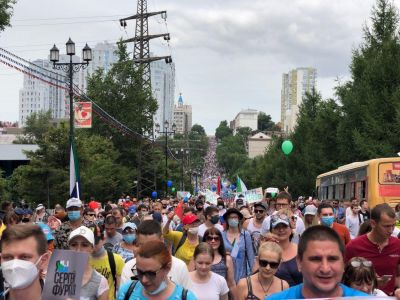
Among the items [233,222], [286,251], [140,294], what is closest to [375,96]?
[233,222]

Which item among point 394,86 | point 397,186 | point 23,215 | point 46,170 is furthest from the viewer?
point 394,86

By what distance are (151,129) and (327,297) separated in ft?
236

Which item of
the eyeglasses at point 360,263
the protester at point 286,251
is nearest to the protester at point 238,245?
the protester at point 286,251

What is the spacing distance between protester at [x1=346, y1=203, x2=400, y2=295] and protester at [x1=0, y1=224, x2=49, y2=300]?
414cm

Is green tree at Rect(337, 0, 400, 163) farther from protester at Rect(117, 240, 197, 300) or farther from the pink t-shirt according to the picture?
protester at Rect(117, 240, 197, 300)

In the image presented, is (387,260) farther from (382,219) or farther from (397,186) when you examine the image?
(397,186)

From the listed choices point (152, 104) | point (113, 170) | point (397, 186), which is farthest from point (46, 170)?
point (152, 104)

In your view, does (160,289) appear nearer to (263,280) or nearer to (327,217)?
(263,280)

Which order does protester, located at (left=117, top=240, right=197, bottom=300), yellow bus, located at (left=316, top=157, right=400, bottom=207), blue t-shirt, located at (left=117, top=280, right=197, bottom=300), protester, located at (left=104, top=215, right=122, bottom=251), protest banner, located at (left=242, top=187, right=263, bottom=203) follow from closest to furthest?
1. protester, located at (left=117, top=240, right=197, bottom=300)
2. blue t-shirt, located at (left=117, top=280, right=197, bottom=300)
3. protester, located at (left=104, top=215, right=122, bottom=251)
4. protest banner, located at (left=242, top=187, right=263, bottom=203)
5. yellow bus, located at (left=316, top=157, right=400, bottom=207)

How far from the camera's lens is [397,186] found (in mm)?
26062

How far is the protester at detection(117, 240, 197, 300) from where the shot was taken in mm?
5363

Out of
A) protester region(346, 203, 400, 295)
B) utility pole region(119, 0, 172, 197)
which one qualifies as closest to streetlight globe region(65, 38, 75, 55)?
protester region(346, 203, 400, 295)

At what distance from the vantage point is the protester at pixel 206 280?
25.4 ft

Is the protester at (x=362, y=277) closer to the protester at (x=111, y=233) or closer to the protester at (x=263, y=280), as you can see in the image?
the protester at (x=263, y=280)
